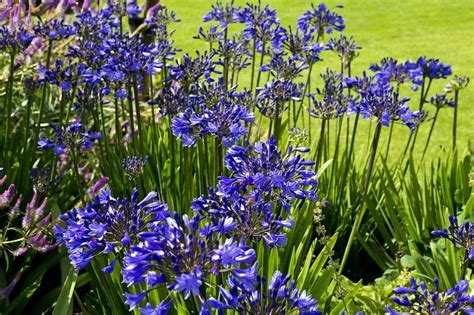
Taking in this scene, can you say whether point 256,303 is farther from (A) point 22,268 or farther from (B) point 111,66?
(A) point 22,268

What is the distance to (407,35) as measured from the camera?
1124cm

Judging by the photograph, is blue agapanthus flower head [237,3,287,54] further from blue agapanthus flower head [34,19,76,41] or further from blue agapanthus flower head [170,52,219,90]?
blue agapanthus flower head [34,19,76,41]

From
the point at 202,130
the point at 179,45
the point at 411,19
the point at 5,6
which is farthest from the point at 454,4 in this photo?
the point at 202,130

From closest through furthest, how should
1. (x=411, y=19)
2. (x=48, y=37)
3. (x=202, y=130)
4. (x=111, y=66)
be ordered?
(x=202, y=130)
(x=111, y=66)
(x=48, y=37)
(x=411, y=19)

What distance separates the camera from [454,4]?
1340 centimetres

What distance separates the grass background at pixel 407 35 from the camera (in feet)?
23.3

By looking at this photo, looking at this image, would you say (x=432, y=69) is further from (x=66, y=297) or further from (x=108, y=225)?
(x=108, y=225)

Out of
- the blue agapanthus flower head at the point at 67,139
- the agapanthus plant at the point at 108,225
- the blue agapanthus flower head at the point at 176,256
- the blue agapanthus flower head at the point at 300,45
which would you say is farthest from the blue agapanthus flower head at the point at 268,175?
the blue agapanthus flower head at the point at 300,45

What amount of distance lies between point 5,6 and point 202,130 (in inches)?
73.7

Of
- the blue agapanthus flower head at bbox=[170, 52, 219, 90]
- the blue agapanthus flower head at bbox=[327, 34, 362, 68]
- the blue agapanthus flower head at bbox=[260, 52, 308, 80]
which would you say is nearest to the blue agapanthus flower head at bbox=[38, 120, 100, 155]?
the blue agapanthus flower head at bbox=[170, 52, 219, 90]

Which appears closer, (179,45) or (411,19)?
(179,45)

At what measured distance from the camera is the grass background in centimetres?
710

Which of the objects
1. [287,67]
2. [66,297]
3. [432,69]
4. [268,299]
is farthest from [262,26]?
[268,299]

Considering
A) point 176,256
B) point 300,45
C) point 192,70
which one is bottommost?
point 176,256
